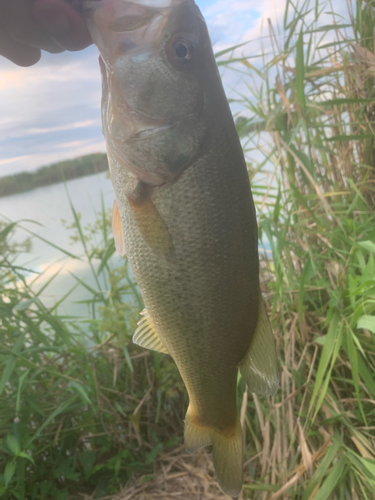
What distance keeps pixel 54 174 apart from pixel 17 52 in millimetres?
693

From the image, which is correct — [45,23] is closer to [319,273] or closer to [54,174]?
[54,174]

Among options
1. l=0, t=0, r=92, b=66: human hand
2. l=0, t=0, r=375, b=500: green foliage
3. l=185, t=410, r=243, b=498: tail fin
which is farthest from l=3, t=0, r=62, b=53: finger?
l=185, t=410, r=243, b=498: tail fin

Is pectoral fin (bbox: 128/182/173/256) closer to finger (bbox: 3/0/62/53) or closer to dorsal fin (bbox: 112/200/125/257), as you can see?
dorsal fin (bbox: 112/200/125/257)

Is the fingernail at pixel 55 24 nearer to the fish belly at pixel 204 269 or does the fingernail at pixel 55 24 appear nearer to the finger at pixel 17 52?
the finger at pixel 17 52

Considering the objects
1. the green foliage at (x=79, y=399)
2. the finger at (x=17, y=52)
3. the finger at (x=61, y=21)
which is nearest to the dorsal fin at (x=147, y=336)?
the green foliage at (x=79, y=399)

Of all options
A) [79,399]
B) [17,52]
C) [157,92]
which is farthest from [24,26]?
[79,399]

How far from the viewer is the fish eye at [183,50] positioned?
2.17ft

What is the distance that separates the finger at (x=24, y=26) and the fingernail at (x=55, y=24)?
4cm

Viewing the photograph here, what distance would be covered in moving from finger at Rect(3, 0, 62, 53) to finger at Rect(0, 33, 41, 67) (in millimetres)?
89

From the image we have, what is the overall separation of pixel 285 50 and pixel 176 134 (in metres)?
1.06

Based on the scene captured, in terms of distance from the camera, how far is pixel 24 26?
2.57 feet

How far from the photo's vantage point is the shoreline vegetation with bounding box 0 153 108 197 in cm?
148

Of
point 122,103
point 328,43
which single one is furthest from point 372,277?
point 328,43

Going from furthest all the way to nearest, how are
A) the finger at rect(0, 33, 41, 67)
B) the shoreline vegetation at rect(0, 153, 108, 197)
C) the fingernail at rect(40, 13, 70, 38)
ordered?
the shoreline vegetation at rect(0, 153, 108, 197) → the finger at rect(0, 33, 41, 67) → the fingernail at rect(40, 13, 70, 38)
